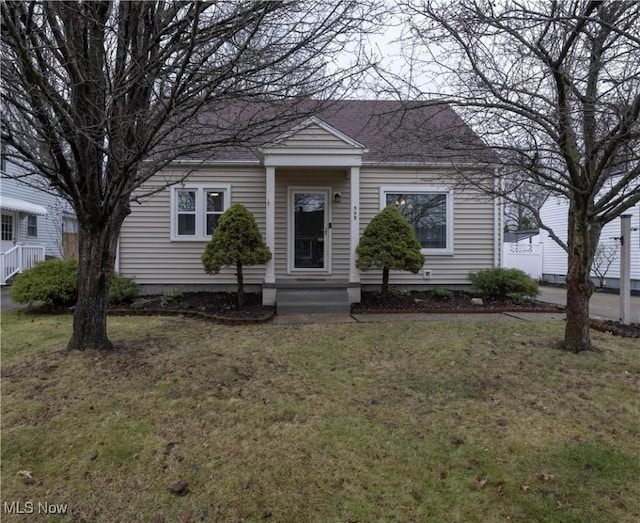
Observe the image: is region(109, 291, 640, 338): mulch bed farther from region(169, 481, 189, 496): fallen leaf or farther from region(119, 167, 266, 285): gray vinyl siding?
region(169, 481, 189, 496): fallen leaf

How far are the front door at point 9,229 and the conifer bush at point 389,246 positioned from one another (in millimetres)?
13662

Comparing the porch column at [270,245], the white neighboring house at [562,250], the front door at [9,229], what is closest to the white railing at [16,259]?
the front door at [9,229]

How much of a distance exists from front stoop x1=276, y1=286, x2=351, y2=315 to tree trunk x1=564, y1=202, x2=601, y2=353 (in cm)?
382

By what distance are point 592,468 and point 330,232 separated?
7.41 meters

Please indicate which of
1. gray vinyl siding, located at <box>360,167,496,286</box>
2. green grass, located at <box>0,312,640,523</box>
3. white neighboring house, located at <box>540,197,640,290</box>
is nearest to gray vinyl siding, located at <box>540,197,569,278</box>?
white neighboring house, located at <box>540,197,640,290</box>

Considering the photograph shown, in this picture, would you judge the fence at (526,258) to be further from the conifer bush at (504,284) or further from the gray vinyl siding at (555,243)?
the conifer bush at (504,284)

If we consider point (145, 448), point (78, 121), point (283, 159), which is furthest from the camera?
point (283, 159)

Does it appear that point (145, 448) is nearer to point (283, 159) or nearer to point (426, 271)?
point (283, 159)

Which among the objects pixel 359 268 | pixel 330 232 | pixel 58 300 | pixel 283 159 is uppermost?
pixel 283 159

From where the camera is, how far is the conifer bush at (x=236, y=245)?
24.7 ft

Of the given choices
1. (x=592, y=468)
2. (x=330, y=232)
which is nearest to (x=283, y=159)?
(x=330, y=232)

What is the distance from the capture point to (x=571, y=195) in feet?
15.4

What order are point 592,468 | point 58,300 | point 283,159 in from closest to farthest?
point 592,468
point 58,300
point 283,159

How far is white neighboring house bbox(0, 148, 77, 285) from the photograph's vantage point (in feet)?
42.2
